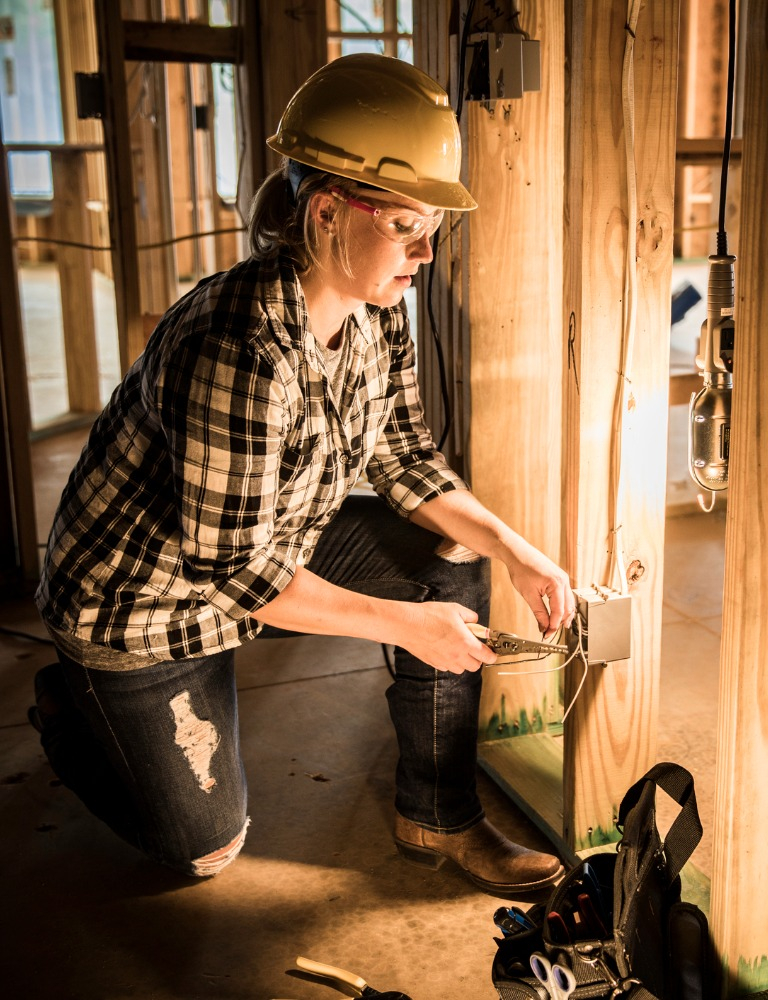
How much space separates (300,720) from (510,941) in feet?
3.79

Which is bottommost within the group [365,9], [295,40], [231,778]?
[231,778]

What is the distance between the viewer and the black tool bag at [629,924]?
136cm

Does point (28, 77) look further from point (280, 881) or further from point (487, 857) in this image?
point (487, 857)

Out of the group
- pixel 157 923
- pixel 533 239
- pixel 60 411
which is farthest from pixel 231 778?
pixel 60 411

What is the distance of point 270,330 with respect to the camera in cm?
155

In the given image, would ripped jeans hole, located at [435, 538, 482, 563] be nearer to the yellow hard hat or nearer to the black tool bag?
the black tool bag

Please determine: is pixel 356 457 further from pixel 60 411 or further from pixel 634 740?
pixel 60 411

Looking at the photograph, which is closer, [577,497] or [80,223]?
[577,497]

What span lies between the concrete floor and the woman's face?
3.36 feet

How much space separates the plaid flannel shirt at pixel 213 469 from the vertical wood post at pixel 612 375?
372 millimetres

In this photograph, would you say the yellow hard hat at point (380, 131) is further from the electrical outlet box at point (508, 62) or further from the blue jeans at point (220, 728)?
the blue jeans at point (220, 728)

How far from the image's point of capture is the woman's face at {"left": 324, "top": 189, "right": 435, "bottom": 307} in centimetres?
151

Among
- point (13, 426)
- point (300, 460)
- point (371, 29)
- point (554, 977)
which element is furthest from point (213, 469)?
point (371, 29)

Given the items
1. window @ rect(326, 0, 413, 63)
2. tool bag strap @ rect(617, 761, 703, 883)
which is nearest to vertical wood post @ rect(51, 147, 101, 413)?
window @ rect(326, 0, 413, 63)
